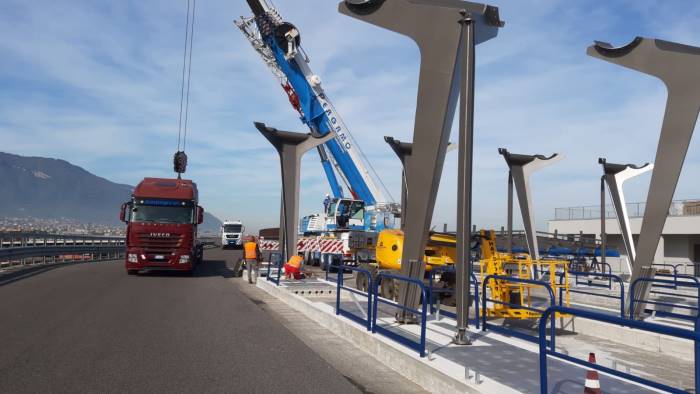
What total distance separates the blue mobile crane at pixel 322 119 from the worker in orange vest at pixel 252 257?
7912 millimetres

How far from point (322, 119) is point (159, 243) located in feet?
38.2

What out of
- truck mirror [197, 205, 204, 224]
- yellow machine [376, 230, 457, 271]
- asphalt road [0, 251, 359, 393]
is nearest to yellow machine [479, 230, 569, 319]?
yellow machine [376, 230, 457, 271]

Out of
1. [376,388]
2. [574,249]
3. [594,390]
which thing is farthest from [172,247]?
[574,249]

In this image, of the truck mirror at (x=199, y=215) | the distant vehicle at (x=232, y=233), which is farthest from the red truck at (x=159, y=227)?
the distant vehicle at (x=232, y=233)

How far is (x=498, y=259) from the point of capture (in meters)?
11.4

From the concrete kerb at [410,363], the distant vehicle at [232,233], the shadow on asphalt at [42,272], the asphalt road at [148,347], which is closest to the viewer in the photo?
the concrete kerb at [410,363]

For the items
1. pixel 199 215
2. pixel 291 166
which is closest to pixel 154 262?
pixel 199 215

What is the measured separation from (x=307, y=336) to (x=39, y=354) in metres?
4.05

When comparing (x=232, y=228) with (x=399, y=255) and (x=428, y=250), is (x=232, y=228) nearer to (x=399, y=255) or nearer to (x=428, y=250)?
(x=428, y=250)

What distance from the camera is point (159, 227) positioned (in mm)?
18828

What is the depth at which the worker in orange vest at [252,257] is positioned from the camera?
1845 centimetres

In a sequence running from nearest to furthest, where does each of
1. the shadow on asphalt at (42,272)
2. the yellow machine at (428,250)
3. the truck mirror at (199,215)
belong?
the yellow machine at (428,250), the shadow on asphalt at (42,272), the truck mirror at (199,215)

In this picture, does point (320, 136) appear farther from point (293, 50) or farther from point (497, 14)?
point (293, 50)

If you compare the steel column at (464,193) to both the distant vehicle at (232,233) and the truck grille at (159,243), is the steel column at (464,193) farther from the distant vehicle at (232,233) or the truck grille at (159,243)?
the distant vehicle at (232,233)
